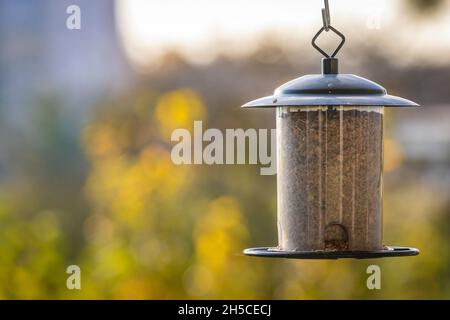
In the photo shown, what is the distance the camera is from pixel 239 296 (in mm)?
8859

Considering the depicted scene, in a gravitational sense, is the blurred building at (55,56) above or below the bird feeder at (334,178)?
above

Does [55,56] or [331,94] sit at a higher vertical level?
[55,56]

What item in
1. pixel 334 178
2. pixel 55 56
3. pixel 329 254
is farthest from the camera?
pixel 55 56

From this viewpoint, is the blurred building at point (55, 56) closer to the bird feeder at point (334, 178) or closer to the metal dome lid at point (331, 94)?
the bird feeder at point (334, 178)

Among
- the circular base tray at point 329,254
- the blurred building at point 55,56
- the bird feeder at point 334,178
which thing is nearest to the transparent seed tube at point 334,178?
the bird feeder at point 334,178

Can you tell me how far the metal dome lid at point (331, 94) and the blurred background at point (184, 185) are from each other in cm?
333

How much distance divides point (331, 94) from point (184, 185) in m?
4.31

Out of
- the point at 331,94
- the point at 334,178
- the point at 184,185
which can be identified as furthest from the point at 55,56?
the point at 331,94

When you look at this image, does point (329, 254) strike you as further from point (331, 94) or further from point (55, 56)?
point (55, 56)

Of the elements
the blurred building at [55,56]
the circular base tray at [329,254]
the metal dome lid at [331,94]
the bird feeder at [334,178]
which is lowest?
the circular base tray at [329,254]

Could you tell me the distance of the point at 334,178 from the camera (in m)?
5.32

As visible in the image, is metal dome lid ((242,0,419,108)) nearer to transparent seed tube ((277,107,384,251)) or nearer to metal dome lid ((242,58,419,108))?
metal dome lid ((242,58,419,108))

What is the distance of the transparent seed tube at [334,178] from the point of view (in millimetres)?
5320
